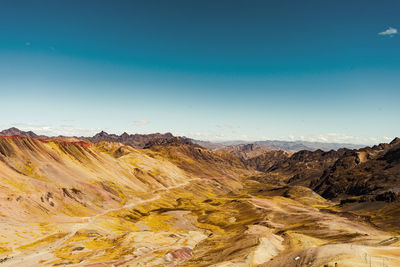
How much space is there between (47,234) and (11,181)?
223 feet

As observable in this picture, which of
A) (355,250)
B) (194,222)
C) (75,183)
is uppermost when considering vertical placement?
(355,250)

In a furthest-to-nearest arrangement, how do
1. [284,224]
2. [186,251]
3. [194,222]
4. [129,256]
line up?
[194,222]
[284,224]
[186,251]
[129,256]

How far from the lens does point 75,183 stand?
624 feet

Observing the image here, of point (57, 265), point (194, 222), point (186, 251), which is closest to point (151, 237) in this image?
point (186, 251)

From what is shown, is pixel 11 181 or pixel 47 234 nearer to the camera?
pixel 47 234

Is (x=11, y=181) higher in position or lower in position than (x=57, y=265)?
higher

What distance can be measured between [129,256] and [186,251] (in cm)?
1950

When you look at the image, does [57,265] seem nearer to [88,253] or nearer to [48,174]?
[88,253]

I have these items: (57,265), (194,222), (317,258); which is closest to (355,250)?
(317,258)

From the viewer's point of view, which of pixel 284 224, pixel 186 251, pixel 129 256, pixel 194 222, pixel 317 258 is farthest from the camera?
pixel 194 222

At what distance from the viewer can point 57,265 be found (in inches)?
2869

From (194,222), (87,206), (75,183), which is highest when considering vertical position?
(75,183)

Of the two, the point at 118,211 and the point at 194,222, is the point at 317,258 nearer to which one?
the point at 194,222

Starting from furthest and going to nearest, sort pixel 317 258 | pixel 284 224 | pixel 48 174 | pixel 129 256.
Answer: pixel 48 174 < pixel 284 224 < pixel 129 256 < pixel 317 258
